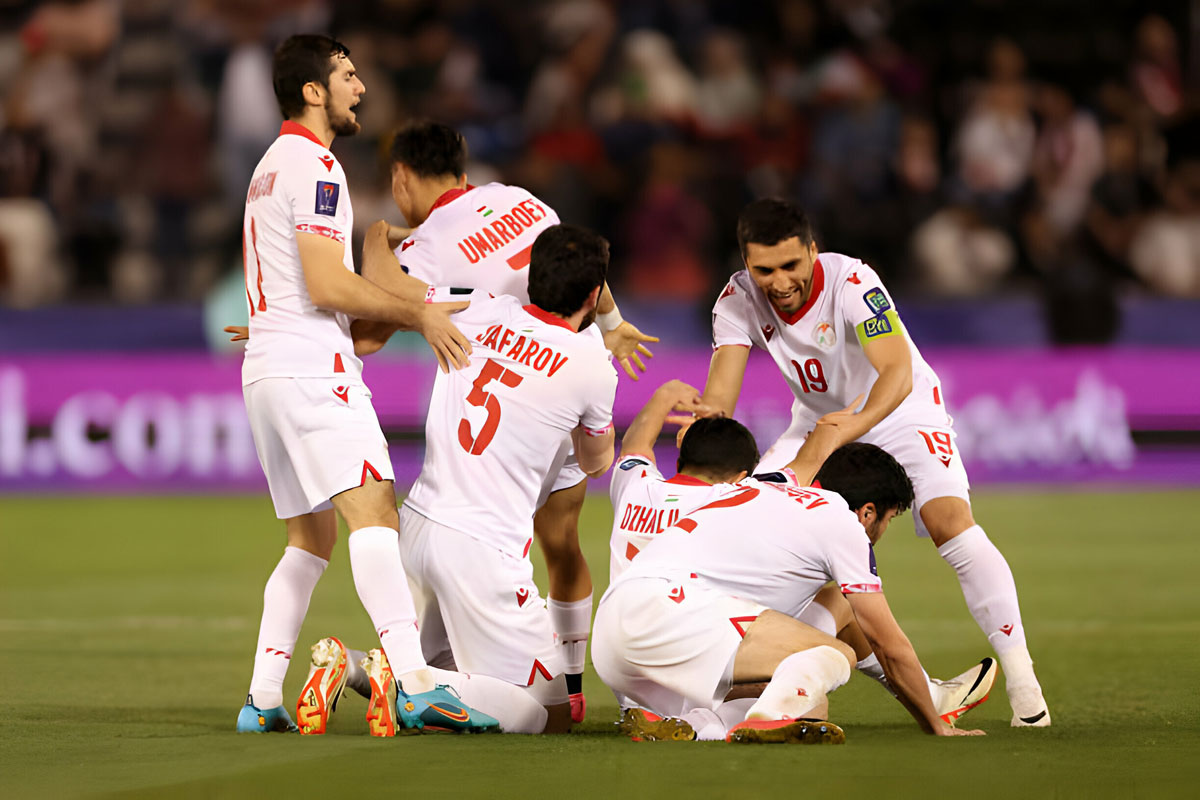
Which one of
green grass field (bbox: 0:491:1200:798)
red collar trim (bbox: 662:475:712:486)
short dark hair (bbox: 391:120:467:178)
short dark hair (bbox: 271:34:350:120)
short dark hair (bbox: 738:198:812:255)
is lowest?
green grass field (bbox: 0:491:1200:798)

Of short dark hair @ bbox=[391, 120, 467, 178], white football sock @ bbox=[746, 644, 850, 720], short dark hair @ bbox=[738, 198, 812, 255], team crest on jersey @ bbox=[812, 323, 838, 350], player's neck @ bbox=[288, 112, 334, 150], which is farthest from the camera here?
team crest on jersey @ bbox=[812, 323, 838, 350]

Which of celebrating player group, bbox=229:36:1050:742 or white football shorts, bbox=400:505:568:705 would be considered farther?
white football shorts, bbox=400:505:568:705

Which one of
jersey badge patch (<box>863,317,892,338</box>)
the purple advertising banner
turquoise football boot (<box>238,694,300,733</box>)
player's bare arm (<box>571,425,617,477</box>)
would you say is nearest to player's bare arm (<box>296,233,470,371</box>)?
player's bare arm (<box>571,425,617,477</box>)

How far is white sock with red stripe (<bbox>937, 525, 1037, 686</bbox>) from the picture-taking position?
19.9 feet

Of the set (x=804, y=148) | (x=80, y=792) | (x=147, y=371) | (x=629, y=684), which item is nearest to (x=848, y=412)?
(x=629, y=684)

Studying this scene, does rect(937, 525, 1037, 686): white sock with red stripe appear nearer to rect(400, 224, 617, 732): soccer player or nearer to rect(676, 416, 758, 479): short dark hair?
rect(676, 416, 758, 479): short dark hair

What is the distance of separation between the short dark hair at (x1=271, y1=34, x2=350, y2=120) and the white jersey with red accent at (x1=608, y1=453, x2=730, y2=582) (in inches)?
70.3

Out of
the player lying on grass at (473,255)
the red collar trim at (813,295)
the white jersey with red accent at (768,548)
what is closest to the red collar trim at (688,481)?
the white jersey with red accent at (768,548)

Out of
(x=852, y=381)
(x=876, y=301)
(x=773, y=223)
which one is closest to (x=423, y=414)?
(x=852, y=381)

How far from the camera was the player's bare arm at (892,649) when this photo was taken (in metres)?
5.21

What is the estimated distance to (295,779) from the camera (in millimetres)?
4531

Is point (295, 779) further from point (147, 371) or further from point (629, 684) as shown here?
point (147, 371)

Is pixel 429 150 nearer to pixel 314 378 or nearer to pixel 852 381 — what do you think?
pixel 314 378

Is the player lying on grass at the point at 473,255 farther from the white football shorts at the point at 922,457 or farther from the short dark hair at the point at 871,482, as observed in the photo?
the short dark hair at the point at 871,482
